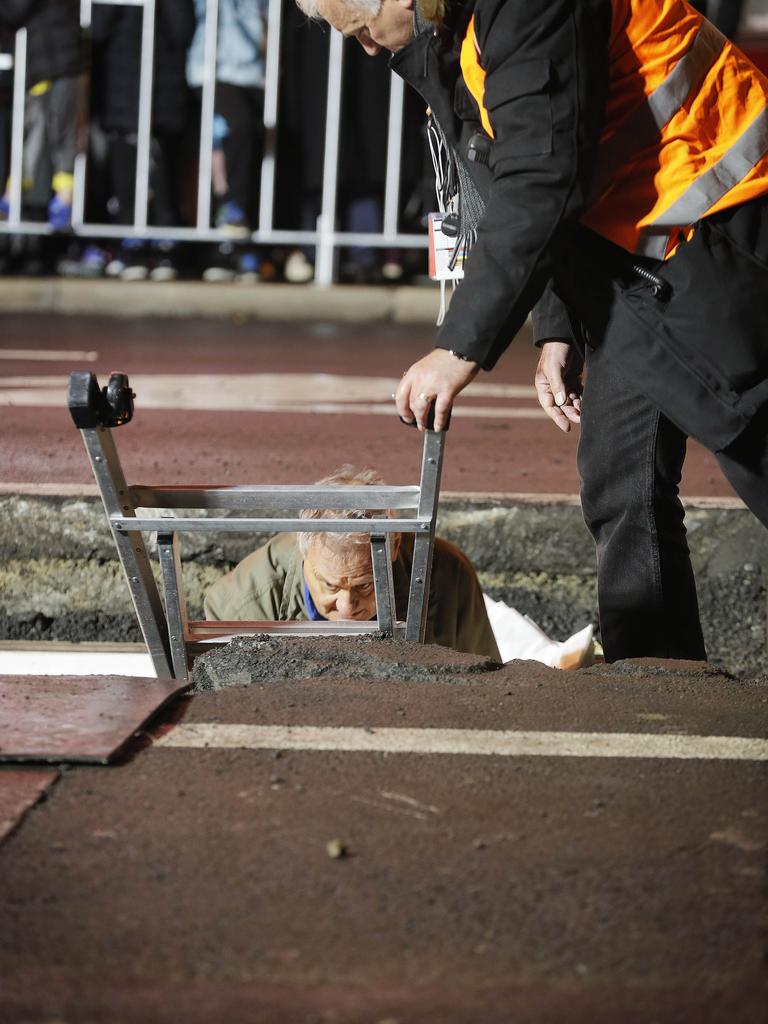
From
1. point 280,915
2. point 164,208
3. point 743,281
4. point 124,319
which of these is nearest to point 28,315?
point 124,319

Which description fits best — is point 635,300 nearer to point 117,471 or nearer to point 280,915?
point 117,471

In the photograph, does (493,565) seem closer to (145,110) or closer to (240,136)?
(240,136)

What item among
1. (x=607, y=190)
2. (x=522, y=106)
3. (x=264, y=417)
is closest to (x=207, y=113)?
(x=264, y=417)

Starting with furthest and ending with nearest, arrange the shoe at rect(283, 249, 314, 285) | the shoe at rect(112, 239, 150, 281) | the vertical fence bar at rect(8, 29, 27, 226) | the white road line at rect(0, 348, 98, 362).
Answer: the shoe at rect(283, 249, 314, 285), the shoe at rect(112, 239, 150, 281), the vertical fence bar at rect(8, 29, 27, 226), the white road line at rect(0, 348, 98, 362)

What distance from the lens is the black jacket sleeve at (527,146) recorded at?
105 inches

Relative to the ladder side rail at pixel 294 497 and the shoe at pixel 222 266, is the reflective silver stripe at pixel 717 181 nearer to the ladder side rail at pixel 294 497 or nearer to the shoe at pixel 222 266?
the ladder side rail at pixel 294 497

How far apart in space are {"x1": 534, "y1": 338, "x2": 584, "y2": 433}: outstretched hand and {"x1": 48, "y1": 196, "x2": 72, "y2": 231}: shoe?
27.2 feet

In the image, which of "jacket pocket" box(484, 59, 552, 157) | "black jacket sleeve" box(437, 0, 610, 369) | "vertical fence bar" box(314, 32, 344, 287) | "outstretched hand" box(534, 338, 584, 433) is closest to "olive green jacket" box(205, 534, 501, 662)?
"outstretched hand" box(534, 338, 584, 433)

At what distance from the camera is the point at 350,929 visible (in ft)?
6.58

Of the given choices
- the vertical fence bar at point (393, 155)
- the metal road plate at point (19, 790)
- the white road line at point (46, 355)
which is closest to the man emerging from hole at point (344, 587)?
the metal road plate at point (19, 790)

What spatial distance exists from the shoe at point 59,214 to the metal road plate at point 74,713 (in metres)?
8.66

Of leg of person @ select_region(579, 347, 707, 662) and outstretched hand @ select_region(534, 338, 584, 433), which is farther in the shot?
outstretched hand @ select_region(534, 338, 584, 433)

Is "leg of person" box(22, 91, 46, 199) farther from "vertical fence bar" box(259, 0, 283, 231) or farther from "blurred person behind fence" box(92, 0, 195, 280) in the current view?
"vertical fence bar" box(259, 0, 283, 231)

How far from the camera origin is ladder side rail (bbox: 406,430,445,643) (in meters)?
3.09
